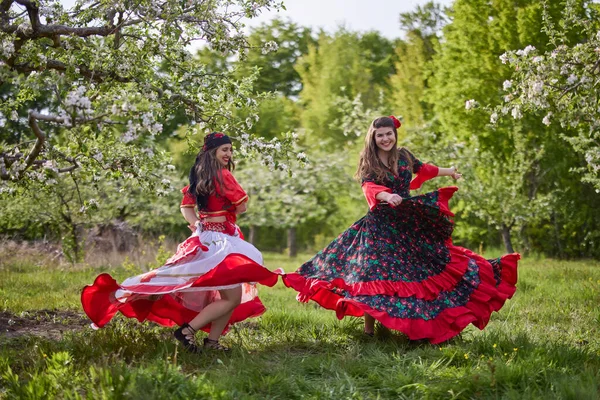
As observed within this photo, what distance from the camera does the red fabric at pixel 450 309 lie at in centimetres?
481

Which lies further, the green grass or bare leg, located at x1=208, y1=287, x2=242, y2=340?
bare leg, located at x1=208, y1=287, x2=242, y2=340

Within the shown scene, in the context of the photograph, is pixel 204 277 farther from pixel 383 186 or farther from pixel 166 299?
pixel 383 186

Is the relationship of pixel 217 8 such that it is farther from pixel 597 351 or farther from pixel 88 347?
pixel 597 351

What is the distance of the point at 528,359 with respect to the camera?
411 cm

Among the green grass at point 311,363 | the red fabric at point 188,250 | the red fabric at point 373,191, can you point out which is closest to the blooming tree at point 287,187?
the green grass at point 311,363

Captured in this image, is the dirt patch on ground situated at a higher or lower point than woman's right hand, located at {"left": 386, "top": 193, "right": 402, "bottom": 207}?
lower

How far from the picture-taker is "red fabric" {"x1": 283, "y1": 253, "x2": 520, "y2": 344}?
15.8 feet

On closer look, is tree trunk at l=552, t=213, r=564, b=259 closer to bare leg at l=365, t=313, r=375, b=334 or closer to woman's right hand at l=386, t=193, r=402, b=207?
bare leg at l=365, t=313, r=375, b=334

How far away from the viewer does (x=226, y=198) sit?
502cm

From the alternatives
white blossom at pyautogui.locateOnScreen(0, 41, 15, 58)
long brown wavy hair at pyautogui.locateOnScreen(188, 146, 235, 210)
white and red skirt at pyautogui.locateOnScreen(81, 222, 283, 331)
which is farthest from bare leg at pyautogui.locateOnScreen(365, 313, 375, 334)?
white blossom at pyautogui.locateOnScreen(0, 41, 15, 58)

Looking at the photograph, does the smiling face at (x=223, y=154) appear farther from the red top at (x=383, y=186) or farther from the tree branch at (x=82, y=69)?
the red top at (x=383, y=186)

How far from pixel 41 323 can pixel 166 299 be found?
1647mm

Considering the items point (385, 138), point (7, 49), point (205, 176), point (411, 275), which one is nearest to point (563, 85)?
point (385, 138)

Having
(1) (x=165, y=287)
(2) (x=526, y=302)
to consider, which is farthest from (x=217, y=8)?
(2) (x=526, y=302)
